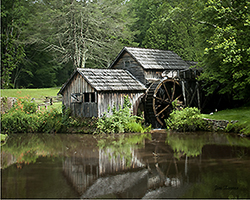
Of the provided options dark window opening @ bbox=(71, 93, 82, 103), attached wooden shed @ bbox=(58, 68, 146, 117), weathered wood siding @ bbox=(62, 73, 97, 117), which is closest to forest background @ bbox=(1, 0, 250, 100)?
attached wooden shed @ bbox=(58, 68, 146, 117)

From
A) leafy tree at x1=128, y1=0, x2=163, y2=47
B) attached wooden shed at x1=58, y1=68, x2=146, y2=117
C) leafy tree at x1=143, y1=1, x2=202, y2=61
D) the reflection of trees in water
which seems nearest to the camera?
the reflection of trees in water

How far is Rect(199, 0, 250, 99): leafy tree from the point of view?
1644cm

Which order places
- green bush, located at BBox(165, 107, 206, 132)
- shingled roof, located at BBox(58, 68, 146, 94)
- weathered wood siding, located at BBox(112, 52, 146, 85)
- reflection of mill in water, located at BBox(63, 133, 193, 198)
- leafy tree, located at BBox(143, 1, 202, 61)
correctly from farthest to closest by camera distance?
leafy tree, located at BBox(143, 1, 202, 61) < weathered wood siding, located at BBox(112, 52, 146, 85) < shingled roof, located at BBox(58, 68, 146, 94) < green bush, located at BBox(165, 107, 206, 132) < reflection of mill in water, located at BBox(63, 133, 193, 198)

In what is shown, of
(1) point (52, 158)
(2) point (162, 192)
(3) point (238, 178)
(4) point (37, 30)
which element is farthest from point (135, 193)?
(4) point (37, 30)

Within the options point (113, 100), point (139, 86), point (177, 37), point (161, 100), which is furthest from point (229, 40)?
point (177, 37)

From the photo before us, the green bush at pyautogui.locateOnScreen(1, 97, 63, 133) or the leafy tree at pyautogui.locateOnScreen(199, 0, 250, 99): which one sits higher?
the leafy tree at pyautogui.locateOnScreen(199, 0, 250, 99)

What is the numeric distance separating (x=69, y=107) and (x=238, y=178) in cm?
1284

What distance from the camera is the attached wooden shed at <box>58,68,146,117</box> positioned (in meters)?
17.5

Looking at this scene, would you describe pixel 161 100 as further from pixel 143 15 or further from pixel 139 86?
pixel 143 15

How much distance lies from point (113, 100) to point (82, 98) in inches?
76.0

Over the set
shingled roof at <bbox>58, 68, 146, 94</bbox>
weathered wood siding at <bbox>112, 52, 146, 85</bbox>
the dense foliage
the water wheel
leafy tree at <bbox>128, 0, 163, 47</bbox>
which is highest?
leafy tree at <bbox>128, 0, 163, 47</bbox>

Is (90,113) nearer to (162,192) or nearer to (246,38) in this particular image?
(246,38)

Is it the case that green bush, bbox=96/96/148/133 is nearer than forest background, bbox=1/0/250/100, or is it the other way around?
green bush, bbox=96/96/148/133

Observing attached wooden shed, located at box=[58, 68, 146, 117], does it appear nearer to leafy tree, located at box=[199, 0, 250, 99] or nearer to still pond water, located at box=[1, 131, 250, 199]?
still pond water, located at box=[1, 131, 250, 199]
